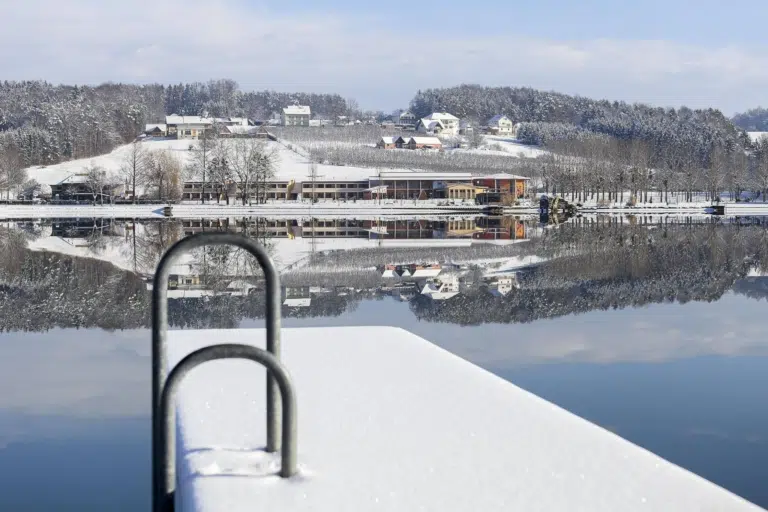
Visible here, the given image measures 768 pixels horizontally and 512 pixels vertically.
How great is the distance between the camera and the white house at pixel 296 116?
101 meters

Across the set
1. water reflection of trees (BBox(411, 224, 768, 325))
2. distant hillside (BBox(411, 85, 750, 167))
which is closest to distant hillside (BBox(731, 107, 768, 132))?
distant hillside (BBox(411, 85, 750, 167))

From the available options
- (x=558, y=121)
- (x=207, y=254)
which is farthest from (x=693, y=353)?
(x=558, y=121)

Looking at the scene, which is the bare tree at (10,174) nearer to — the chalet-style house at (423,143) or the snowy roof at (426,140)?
the chalet-style house at (423,143)

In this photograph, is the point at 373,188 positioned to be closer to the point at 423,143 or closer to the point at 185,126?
the point at 423,143

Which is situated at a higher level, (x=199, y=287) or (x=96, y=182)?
(x=96, y=182)

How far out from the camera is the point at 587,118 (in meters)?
106

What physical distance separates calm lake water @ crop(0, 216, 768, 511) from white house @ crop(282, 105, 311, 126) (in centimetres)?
8144

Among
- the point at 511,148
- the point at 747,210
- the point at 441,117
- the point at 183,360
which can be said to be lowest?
the point at 183,360

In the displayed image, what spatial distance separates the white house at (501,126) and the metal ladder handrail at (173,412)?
10061 cm

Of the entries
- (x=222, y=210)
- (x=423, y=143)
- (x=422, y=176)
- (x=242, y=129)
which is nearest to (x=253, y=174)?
(x=422, y=176)

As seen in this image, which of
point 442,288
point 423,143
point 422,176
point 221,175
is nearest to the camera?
point 442,288

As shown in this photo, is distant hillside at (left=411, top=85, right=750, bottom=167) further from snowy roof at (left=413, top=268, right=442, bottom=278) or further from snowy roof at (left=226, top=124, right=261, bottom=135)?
snowy roof at (left=413, top=268, right=442, bottom=278)

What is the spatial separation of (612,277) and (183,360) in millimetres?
11565

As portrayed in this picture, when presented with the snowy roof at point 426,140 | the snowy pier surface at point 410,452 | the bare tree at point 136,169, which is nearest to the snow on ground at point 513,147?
the snowy roof at point 426,140
